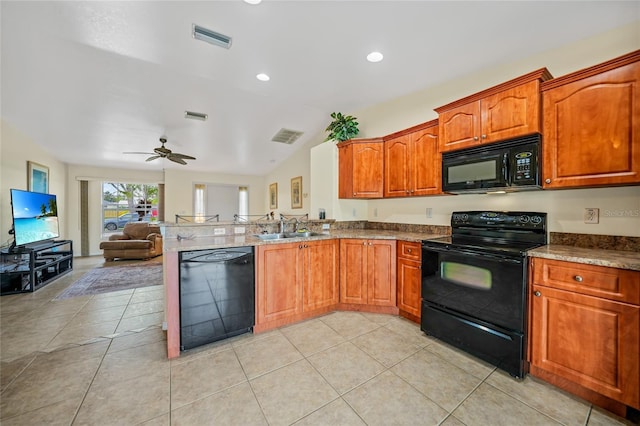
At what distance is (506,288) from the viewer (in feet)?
6.08

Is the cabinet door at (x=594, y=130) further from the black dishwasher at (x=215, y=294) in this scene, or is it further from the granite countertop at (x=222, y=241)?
the black dishwasher at (x=215, y=294)

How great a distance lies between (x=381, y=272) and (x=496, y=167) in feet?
5.01

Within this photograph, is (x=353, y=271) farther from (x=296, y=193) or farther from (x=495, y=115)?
(x=296, y=193)

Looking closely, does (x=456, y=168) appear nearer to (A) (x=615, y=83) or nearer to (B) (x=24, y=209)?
(A) (x=615, y=83)

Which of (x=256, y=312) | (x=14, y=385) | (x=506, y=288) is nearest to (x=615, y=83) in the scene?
(x=506, y=288)

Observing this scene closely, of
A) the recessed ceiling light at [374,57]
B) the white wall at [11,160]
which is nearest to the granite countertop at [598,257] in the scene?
the recessed ceiling light at [374,57]

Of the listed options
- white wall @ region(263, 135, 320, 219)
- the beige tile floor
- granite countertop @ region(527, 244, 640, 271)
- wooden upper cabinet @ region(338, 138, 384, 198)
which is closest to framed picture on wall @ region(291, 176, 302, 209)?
white wall @ region(263, 135, 320, 219)

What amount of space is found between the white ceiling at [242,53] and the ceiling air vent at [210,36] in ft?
0.23

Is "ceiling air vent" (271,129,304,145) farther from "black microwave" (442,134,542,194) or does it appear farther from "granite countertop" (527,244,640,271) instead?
"granite countertop" (527,244,640,271)

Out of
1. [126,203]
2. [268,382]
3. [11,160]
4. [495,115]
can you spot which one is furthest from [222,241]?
[126,203]

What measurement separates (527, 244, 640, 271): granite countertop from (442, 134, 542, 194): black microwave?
554 millimetres

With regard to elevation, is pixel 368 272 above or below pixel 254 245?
below

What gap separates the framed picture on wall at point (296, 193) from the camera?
6613 millimetres

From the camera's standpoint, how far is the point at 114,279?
4434 mm
